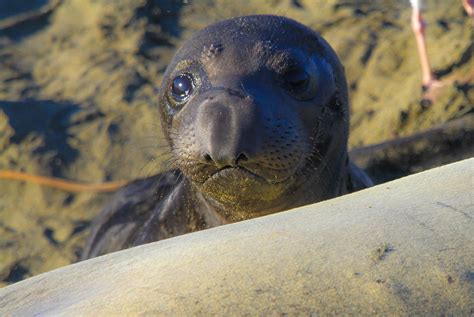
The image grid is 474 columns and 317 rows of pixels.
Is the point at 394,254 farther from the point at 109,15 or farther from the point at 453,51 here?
the point at 109,15

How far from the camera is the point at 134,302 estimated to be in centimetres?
155

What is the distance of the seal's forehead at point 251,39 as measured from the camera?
11.6 ft

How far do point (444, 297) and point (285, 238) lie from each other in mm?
386

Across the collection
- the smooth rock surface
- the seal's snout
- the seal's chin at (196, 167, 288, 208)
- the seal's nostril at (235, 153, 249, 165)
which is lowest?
the seal's chin at (196, 167, 288, 208)

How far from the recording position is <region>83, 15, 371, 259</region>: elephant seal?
311cm

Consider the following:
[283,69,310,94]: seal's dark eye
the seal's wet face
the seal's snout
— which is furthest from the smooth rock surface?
[283,69,310,94]: seal's dark eye

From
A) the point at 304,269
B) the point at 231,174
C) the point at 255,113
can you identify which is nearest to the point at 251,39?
the point at 255,113

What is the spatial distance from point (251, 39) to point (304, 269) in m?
2.08

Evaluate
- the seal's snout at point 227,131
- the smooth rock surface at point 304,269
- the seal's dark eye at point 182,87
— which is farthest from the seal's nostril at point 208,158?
the smooth rock surface at point 304,269

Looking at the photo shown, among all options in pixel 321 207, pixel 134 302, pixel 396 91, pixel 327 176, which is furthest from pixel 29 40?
pixel 134 302

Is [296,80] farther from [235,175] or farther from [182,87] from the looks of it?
[235,175]

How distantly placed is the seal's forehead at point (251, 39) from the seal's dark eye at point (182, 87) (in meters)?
0.10

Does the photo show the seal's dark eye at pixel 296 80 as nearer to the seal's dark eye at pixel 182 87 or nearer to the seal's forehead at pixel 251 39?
the seal's forehead at pixel 251 39

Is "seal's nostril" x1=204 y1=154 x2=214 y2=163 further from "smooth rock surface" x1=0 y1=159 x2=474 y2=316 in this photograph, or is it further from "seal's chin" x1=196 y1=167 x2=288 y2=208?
"smooth rock surface" x1=0 y1=159 x2=474 y2=316
